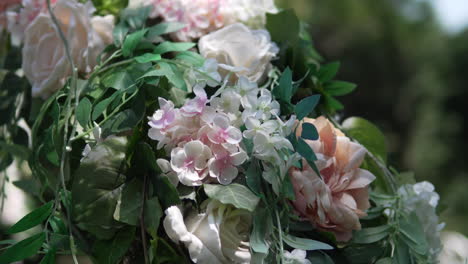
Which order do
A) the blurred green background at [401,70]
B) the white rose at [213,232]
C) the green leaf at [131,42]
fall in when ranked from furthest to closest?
the blurred green background at [401,70]
the green leaf at [131,42]
the white rose at [213,232]

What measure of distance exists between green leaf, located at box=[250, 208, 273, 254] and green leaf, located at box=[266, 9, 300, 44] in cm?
24

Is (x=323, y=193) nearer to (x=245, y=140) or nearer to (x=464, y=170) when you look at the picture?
(x=245, y=140)

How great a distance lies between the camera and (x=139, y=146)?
0.44m

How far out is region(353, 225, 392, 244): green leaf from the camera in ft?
1.57

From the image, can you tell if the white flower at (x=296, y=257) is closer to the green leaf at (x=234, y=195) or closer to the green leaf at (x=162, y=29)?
the green leaf at (x=234, y=195)

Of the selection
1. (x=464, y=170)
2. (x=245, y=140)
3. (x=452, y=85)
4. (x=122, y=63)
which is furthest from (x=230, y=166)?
(x=452, y=85)

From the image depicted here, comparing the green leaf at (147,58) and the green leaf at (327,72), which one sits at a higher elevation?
the green leaf at (147,58)

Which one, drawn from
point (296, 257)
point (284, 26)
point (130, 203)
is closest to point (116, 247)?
point (130, 203)

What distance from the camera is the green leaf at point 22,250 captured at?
1.30 feet

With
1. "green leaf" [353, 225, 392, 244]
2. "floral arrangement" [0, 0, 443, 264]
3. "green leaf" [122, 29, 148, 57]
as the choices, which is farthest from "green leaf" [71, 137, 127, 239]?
"green leaf" [353, 225, 392, 244]

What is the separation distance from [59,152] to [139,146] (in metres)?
0.08

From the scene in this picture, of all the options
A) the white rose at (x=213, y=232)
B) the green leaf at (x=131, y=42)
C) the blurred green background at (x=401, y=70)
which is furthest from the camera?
the blurred green background at (x=401, y=70)

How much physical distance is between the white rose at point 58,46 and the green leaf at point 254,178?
0.77 feet

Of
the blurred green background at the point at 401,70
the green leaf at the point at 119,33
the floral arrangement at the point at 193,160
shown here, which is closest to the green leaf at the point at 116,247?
the floral arrangement at the point at 193,160
